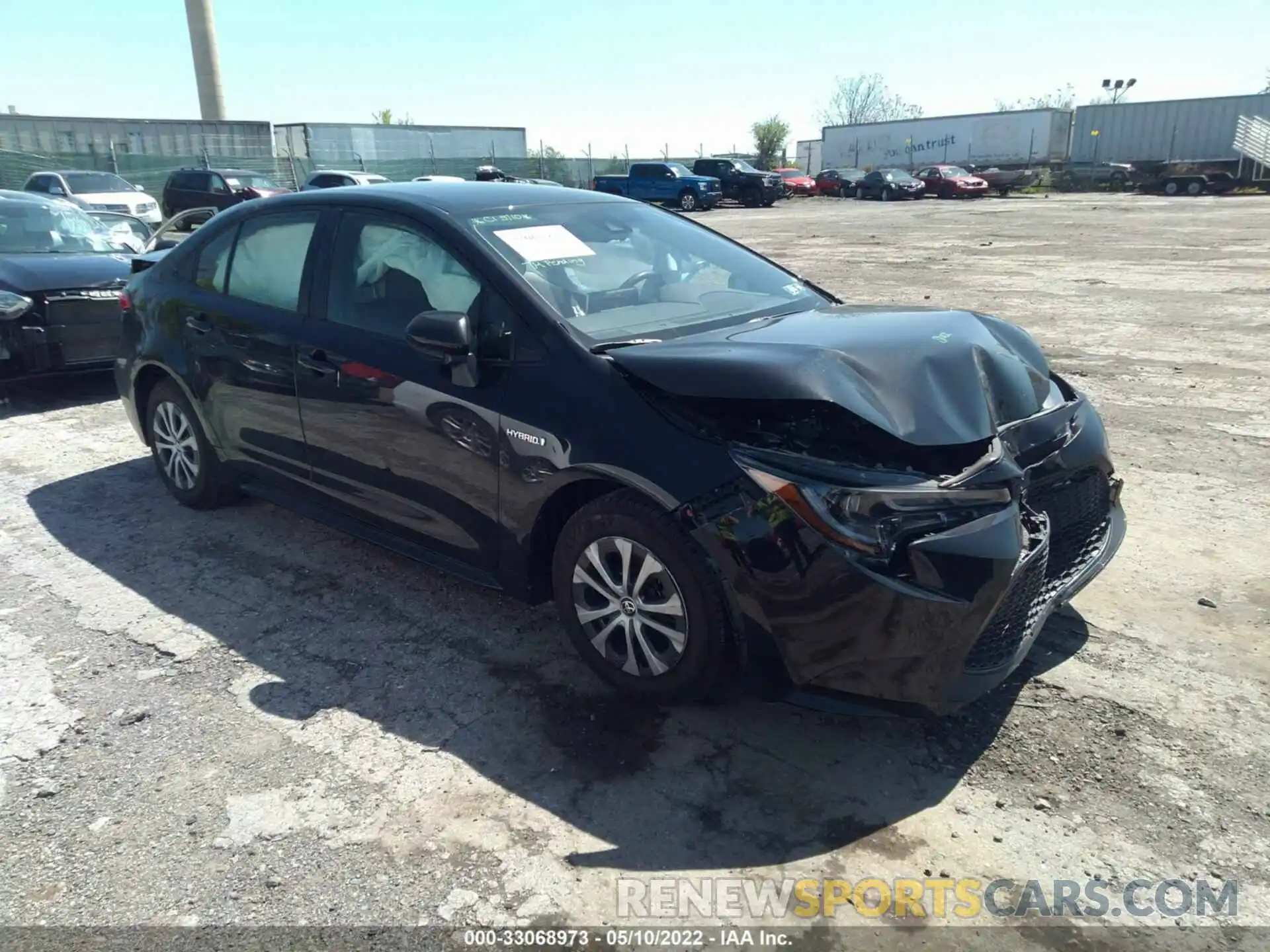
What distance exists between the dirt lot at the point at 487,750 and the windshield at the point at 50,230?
4.29 metres

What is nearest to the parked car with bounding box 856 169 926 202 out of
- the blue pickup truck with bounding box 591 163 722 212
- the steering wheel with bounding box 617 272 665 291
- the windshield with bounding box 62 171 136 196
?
the blue pickup truck with bounding box 591 163 722 212

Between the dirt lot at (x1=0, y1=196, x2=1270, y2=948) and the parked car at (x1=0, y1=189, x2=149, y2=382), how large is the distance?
8.92 feet

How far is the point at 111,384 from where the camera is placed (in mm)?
8422

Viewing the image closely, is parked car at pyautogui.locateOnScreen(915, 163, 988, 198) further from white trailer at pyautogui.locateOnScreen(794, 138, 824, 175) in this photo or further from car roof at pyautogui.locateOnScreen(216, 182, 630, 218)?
car roof at pyautogui.locateOnScreen(216, 182, 630, 218)

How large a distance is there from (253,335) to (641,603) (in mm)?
2504

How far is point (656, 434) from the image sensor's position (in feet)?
9.96

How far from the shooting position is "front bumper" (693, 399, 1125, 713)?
2666 mm

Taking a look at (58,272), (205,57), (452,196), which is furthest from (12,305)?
(205,57)

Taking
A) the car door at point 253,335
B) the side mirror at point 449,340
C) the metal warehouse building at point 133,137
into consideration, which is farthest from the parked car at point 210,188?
the side mirror at point 449,340

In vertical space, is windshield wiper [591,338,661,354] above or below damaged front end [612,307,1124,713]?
above

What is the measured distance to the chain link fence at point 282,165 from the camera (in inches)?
1191

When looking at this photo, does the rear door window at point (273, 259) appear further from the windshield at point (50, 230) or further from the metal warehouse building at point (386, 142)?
the metal warehouse building at point (386, 142)

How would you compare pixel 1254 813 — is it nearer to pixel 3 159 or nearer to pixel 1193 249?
pixel 1193 249

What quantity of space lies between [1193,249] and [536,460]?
1788 cm
